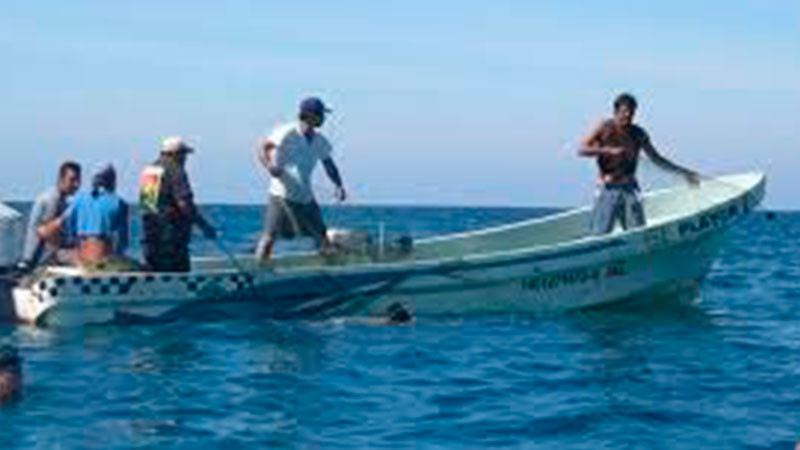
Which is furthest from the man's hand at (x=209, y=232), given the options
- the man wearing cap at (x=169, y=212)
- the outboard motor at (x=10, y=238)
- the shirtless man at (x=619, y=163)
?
the shirtless man at (x=619, y=163)

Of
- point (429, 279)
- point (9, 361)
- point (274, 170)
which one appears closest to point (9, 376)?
point (9, 361)

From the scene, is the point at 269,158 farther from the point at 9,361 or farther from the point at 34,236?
the point at 9,361

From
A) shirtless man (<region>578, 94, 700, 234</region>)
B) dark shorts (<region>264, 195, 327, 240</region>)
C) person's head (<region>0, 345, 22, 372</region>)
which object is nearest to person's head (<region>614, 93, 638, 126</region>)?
shirtless man (<region>578, 94, 700, 234</region>)

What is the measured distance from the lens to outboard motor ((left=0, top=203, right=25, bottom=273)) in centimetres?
1730

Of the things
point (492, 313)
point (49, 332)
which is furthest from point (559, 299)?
point (49, 332)

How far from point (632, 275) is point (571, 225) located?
7.73ft

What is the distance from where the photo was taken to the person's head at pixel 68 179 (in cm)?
1731

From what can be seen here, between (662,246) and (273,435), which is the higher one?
(662,246)

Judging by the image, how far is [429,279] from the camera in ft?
58.1

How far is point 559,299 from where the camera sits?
18297mm

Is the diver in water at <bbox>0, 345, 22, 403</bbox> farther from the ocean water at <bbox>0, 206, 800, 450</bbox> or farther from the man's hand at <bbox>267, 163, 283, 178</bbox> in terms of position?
the man's hand at <bbox>267, 163, 283, 178</bbox>

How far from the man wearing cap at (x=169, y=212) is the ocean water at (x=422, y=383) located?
740mm

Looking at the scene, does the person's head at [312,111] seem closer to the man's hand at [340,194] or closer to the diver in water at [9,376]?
the man's hand at [340,194]

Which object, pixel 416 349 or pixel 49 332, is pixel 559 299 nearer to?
pixel 416 349
